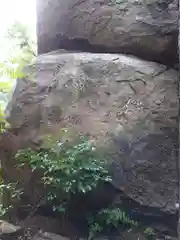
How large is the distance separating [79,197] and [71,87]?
1.11 metres

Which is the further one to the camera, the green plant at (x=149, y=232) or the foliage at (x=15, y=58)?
the foliage at (x=15, y=58)

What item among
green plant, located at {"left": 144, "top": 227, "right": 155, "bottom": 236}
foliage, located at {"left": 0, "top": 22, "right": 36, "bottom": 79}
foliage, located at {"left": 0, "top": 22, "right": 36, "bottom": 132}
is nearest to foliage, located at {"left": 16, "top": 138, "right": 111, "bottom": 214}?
green plant, located at {"left": 144, "top": 227, "right": 155, "bottom": 236}

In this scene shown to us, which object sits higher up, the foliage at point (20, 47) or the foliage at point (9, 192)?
the foliage at point (20, 47)

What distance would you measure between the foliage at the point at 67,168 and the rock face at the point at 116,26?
1.31 meters

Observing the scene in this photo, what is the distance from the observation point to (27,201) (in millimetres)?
3221

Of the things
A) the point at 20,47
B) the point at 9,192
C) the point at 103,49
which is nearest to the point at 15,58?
the point at 20,47

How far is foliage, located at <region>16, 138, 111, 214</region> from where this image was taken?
2.77 metres

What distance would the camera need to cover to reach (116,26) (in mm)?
3701

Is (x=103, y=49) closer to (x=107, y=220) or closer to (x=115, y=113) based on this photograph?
(x=115, y=113)

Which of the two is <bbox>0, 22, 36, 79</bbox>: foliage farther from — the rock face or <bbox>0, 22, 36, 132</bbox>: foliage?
the rock face

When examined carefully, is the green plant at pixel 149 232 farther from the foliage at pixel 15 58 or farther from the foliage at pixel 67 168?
the foliage at pixel 15 58

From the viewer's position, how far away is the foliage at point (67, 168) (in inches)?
109

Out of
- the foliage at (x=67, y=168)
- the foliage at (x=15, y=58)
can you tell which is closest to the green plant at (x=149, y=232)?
the foliage at (x=67, y=168)

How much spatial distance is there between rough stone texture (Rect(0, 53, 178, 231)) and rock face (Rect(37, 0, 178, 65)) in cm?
21
